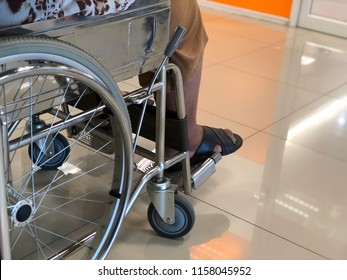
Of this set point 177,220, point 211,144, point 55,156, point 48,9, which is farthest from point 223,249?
point 48,9

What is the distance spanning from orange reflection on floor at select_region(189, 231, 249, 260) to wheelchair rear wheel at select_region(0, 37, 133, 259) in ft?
0.79

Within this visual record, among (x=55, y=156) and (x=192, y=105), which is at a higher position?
(x=192, y=105)

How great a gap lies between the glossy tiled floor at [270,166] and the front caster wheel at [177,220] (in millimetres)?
24

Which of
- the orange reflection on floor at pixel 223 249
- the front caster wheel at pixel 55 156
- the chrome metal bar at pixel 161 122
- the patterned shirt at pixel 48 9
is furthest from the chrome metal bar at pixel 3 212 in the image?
the front caster wheel at pixel 55 156

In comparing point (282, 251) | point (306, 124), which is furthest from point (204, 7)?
point (282, 251)

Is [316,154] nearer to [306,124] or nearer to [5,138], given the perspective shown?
[306,124]

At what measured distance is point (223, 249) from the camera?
122 centimetres

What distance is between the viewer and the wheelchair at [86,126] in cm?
78

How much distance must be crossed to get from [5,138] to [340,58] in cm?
214

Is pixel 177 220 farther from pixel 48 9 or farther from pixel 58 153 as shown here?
pixel 48 9

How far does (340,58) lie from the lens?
8.49ft

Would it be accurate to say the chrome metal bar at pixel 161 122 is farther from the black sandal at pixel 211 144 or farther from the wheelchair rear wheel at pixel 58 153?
the black sandal at pixel 211 144

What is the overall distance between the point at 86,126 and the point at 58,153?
4.1 inches

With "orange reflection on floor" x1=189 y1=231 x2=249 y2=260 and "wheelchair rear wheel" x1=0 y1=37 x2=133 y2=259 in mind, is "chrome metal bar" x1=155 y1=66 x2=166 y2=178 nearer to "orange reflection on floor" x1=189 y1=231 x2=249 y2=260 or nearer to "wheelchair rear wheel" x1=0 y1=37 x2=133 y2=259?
"wheelchair rear wheel" x1=0 y1=37 x2=133 y2=259
